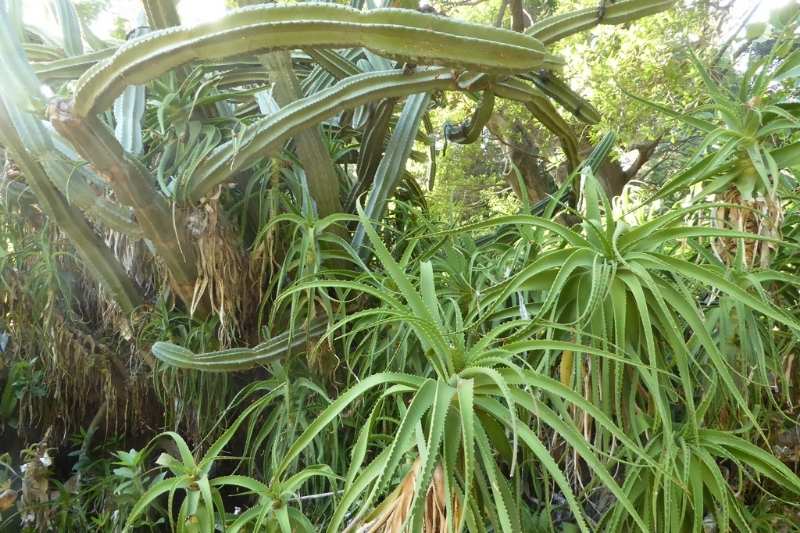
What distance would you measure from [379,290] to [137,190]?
481 millimetres

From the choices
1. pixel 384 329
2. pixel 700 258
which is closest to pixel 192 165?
pixel 384 329

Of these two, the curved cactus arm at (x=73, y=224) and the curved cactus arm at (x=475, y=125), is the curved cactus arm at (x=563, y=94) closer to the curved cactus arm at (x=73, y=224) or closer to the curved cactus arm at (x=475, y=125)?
the curved cactus arm at (x=475, y=125)

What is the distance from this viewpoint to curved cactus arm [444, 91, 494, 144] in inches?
46.2

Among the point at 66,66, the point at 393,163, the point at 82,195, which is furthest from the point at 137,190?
the point at 393,163

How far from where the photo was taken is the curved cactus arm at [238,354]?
3.14ft

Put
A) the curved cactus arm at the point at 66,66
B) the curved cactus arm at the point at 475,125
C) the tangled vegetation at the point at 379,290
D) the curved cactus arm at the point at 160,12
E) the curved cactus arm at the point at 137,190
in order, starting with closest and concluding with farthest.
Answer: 1. the tangled vegetation at the point at 379,290
2. the curved cactus arm at the point at 137,190
3. the curved cactus arm at the point at 160,12
4. the curved cactus arm at the point at 66,66
5. the curved cactus arm at the point at 475,125

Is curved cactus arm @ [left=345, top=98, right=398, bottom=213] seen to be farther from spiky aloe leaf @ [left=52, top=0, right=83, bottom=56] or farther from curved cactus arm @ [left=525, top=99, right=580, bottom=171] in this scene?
spiky aloe leaf @ [left=52, top=0, right=83, bottom=56]

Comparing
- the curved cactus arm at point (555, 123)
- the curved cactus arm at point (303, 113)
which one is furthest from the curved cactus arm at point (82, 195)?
the curved cactus arm at point (555, 123)

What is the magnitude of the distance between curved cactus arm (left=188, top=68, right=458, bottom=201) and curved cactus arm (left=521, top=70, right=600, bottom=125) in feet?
1.37

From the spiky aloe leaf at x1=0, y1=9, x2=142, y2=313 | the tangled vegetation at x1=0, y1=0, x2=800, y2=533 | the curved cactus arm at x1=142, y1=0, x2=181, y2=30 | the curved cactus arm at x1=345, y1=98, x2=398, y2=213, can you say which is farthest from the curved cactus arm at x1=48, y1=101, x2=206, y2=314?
the curved cactus arm at x1=345, y1=98, x2=398, y2=213

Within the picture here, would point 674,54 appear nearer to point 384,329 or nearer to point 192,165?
point 384,329

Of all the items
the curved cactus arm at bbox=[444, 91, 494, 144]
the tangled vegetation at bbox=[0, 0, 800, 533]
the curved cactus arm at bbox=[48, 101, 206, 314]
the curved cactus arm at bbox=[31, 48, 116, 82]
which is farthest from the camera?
the curved cactus arm at bbox=[444, 91, 494, 144]

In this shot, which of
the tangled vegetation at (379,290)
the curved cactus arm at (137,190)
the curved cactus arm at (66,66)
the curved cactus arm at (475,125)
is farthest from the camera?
the curved cactus arm at (475,125)

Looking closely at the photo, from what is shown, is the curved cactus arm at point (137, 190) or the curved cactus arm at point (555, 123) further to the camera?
the curved cactus arm at point (555, 123)
